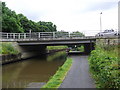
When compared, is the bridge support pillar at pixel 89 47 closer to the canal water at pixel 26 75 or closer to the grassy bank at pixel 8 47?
the grassy bank at pixel 8 47

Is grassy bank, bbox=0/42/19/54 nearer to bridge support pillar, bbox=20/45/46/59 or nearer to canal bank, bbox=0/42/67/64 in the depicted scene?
canal bank, bbox=0/42/67/64

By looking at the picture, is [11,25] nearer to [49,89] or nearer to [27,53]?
[27,53]

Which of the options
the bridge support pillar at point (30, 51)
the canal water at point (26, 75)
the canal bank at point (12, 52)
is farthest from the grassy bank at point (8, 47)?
the canal water at point (26, 75)

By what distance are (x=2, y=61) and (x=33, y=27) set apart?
157 ft

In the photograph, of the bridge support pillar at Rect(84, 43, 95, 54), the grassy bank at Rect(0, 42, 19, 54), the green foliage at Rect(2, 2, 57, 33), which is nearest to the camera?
the grassy bank at Rect(0, 42, 19, 54)

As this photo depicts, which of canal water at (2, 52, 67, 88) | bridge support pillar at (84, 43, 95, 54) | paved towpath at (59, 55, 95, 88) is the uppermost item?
bridge support pillar at (84, 43, 95, 54)

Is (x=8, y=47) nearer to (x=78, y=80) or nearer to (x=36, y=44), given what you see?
(x=36, y=44)

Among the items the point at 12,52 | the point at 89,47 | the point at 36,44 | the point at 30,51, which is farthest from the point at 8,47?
the point at 89,47

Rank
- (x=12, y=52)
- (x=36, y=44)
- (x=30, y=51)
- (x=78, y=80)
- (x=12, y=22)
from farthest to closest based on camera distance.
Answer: (x=12, y=22) → (x=30, y=51) → (x=36, y=44) → (x=12, y=52) → (x=78, y=80)

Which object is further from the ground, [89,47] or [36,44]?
Answer: [36,44]

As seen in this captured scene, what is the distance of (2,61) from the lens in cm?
2878

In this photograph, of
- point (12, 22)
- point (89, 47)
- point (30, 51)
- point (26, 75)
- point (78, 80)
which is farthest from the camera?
point (12, 22)

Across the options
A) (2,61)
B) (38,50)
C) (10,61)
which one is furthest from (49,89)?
(38,50)

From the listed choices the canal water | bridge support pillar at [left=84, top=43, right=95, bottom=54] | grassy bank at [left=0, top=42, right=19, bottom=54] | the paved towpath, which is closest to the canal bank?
grassy bank at [left=0, top=42, right=19, bottom=54]
